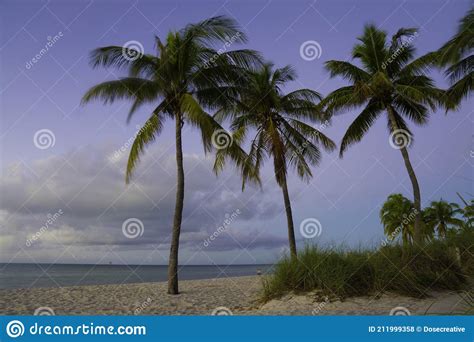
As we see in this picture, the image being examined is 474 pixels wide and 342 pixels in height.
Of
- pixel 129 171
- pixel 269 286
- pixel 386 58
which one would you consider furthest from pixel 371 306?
pixel 386 58

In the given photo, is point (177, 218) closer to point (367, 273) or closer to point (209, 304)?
point (209, 304)

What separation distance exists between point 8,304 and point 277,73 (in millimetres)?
15537

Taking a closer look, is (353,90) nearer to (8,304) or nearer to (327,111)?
(327,111)

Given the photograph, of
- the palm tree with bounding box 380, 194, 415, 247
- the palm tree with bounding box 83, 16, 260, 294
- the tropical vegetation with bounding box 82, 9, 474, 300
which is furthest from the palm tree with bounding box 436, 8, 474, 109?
the palm tree with bounding box 380, 194, 415, 247

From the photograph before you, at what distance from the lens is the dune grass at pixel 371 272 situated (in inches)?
448

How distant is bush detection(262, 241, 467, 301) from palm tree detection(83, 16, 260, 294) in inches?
183

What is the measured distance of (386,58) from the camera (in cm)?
2053

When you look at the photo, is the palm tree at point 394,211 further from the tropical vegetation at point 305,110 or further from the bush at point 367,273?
the bush at point 367,273

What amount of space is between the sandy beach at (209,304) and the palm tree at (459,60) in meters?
9.10

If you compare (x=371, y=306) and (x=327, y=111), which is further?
(x=327, y=111)

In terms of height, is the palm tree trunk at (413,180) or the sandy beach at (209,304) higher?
the palm tree trunk at (413,180)

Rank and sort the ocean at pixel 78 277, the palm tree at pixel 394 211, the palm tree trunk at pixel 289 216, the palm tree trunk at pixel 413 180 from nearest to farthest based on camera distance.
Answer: the palm tree trunk at pixel 413 180, the palm tree trunk at pixel 289 216, the ocean at pixel 78 277, the palm tree at pixel 394 211

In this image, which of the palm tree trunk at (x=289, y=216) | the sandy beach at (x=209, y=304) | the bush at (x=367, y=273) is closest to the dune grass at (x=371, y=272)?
the bush at (x=367, y=273)

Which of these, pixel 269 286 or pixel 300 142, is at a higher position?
pixel 300 142
